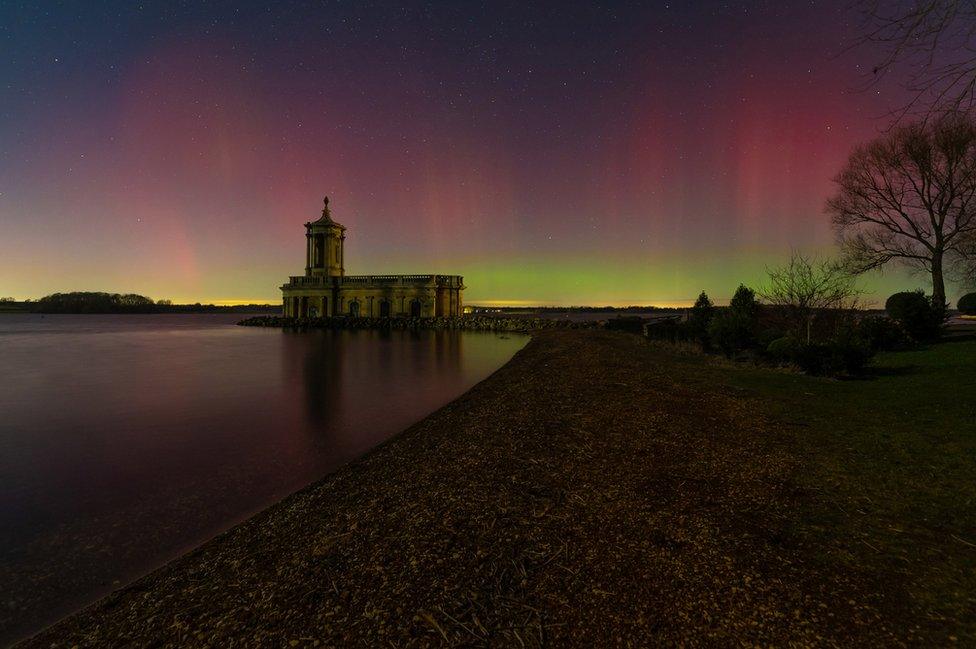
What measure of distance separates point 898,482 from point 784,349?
41.2 ft

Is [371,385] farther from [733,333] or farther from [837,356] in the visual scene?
[733,333]

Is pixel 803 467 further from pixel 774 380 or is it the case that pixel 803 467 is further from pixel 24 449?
pixel 24 449

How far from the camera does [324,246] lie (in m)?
67.4

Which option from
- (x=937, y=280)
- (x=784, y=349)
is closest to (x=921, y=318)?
(x=937, y=280)

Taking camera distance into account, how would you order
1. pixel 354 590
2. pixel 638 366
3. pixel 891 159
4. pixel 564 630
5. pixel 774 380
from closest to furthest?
1. pixel 564 630
2. pixel 354 590
3. pixel 774 380
4. pixel 638 366
5. pixel 891 159

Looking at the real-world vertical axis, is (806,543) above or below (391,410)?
above

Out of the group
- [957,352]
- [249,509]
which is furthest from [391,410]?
[957,352]

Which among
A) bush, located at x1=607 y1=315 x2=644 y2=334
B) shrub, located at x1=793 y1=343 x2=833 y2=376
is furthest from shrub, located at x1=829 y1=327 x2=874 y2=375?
bush, located at x1=607 y1=315 x2=644 y2=334

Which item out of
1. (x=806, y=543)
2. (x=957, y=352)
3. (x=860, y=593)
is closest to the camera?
(x=860, y=593)

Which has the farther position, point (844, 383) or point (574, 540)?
point (844, 383)

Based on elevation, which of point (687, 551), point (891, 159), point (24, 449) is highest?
point (891, 159)

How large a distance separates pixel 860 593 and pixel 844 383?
458 inches

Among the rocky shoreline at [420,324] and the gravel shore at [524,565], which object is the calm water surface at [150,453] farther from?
the rocky shoreline at [420,324]

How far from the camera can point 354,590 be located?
3664 mm
